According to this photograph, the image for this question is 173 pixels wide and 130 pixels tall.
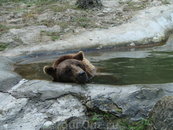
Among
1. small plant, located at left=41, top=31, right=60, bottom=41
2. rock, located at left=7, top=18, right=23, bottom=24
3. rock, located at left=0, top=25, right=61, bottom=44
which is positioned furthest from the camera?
rock, located at left=7, top=18, right=23, bottom=24

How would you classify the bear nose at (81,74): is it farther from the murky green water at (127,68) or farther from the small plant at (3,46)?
the small plant at (3,46)


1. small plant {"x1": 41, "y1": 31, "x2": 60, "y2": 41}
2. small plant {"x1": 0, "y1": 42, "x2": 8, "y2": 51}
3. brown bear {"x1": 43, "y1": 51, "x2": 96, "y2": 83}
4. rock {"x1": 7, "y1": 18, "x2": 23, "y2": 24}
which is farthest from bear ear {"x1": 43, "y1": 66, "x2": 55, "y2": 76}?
rock {"x1": 7, "y1": 18, "x2": 23, "y2": 24}

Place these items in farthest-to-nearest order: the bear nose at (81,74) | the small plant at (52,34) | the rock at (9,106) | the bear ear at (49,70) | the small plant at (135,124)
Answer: the small plant at (52,34) < the bear ear at (49,70) < the bear nose at (81,74) < the rock at (9,106) < the small plant at (135,124)

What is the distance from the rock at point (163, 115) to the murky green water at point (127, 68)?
59.6 inches

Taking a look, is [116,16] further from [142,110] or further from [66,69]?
[142,110]

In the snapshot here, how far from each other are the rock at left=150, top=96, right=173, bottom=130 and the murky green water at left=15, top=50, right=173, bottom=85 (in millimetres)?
1514

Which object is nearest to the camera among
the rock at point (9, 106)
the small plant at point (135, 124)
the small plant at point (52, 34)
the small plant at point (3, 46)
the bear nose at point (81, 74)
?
the small plant at point (135, 124)

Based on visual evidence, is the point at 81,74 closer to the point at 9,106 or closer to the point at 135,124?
the point at 9,106

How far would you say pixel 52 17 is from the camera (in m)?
11.4

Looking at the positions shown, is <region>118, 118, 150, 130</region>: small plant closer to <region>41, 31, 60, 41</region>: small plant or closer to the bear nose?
the bear nose

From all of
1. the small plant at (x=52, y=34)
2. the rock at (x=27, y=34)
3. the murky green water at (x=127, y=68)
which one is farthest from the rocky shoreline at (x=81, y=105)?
the small plant at (x=52, y=34)

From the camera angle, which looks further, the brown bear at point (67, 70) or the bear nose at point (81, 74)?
the brown bear at point (67, 70)

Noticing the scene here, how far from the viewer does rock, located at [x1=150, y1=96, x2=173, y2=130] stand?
2.82 metres

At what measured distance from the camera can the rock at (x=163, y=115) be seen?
2818mm
